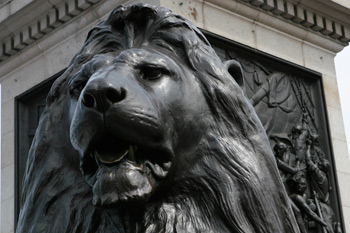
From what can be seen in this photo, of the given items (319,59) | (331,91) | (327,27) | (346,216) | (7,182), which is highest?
(327,27)

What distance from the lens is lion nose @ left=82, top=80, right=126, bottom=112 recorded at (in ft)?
9.12

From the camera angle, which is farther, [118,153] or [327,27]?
[327,27]

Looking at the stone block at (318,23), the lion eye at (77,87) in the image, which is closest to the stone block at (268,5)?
the stone block at (318,23)

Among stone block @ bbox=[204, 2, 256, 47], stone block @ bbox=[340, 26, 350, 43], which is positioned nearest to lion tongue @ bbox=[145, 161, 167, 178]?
stone block @ bbox=[204, 2, 256, 47]

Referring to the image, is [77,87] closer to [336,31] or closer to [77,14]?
[77,14]

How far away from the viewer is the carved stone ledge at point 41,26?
32.4 ft

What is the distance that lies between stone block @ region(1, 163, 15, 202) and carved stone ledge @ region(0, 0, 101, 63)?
1.21m

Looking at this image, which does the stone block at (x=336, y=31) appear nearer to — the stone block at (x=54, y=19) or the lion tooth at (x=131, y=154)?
the stone block at (x=54, y=19)

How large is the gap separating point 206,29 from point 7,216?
3.02 meters

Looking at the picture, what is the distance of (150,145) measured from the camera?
2.86 m

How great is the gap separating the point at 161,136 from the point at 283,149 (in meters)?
7.42

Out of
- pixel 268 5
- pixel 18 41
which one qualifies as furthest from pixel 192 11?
pixel 18 41

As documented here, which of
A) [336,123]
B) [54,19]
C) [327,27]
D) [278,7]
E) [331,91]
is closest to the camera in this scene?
[54,19]

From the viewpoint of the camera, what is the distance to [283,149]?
402 inches
